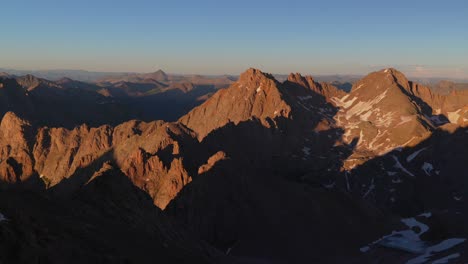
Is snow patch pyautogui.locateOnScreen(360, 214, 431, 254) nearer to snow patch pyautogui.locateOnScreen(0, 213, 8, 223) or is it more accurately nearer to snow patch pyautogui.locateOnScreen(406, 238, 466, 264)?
snow patch pyautogui.locateOnScreen(406, 238, 466, 264)

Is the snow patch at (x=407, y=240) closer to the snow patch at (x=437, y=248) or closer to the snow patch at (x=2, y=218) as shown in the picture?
the snow patch at (x=437, y=248)

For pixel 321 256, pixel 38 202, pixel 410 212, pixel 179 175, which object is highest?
Answer: pixel 38 202

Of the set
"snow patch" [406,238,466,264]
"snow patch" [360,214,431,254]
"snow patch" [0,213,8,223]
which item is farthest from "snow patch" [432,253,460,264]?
"snow patch" [0,213,8,223]

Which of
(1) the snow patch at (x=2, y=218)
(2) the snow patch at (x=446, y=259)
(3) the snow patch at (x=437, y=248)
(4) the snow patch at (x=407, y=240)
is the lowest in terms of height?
(4) the snow patch at (x=407, y=240)

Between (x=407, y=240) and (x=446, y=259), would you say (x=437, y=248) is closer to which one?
(x=407, y=240)

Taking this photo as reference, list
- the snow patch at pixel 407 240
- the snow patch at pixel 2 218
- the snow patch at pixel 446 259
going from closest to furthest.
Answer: the snow patch at pixel 2 218
the snow patch at pixel 446 259
the snow patch at pixel 407 240

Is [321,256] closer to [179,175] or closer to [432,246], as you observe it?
[432,246]

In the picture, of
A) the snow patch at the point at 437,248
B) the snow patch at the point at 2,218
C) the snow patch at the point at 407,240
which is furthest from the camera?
the snow patch at the point at 407,240

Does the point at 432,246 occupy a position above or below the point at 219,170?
below

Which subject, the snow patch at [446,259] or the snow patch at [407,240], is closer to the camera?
the snow patch at [446,259]

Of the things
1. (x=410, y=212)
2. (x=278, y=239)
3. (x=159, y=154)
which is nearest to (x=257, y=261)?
(x=278, y=239)

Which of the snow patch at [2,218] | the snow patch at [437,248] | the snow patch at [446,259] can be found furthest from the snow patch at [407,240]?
the snow patch at [2,218]
